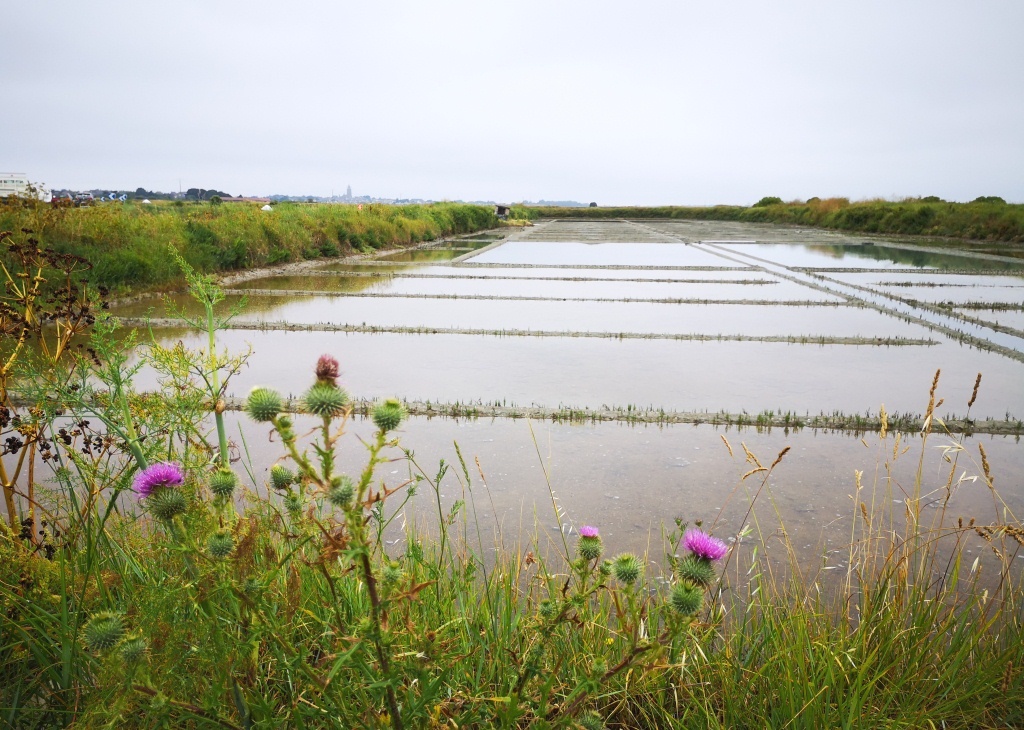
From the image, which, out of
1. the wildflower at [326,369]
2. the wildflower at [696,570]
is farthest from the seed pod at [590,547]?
the wildflower at [326,369]

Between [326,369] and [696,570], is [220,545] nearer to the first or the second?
[326,369]

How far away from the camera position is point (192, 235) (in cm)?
1143

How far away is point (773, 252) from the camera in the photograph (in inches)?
760

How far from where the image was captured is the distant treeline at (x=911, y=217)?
24.3 metres

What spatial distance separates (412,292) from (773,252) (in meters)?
12.5

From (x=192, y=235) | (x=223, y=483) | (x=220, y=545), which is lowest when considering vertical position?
(x=220, y=545)

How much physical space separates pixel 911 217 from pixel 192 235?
2854 cm

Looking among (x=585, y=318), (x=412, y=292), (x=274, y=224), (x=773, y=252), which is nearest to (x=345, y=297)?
(x=412, y=292)

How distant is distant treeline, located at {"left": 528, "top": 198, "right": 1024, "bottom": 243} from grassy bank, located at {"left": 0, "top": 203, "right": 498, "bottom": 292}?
20.3m

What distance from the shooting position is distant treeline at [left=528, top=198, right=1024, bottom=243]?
24266mm

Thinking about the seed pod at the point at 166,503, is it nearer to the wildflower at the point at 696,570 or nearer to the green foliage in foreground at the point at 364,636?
the green foliage in foreground at the point at 364,636

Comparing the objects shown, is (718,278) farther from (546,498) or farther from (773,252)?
(546,498)

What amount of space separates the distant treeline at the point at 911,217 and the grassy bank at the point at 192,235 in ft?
66.7

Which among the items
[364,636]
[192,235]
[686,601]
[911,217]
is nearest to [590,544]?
[686,601]
